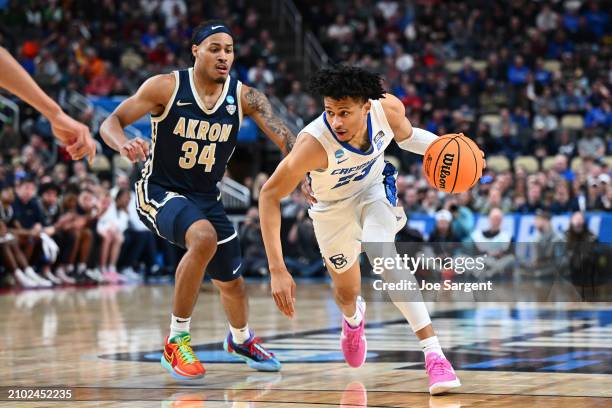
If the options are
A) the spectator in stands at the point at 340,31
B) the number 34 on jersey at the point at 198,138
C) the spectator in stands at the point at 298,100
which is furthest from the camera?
the spectator in stands at the point at 340,31

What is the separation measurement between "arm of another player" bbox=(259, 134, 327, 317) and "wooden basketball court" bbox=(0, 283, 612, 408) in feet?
1.76

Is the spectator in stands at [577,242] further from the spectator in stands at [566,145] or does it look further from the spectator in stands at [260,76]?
the spectator in stands at [260,76]

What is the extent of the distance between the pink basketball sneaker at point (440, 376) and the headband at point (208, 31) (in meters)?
2.36

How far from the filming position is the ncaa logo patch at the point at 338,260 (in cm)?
611

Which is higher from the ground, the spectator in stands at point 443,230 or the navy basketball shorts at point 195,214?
the spectator in stands at point 443,230

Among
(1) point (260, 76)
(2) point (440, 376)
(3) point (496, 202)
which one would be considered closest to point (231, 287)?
(2) point (440, 376)

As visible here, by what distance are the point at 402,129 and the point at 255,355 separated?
1.66 meters

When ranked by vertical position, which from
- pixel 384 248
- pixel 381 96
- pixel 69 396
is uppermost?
pixel 381 96

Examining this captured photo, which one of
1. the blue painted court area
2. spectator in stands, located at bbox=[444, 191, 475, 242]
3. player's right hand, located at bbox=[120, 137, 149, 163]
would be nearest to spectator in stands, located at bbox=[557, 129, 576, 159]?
spectator in stands, located at bbox=[444, 191, 475, 242]

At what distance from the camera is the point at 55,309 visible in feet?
36.4

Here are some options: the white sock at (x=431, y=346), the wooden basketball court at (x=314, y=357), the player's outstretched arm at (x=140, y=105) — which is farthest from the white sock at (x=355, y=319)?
the player's outstretched arm at (x=140, y=105)

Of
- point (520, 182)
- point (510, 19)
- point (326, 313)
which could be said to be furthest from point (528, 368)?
point (510, 19)

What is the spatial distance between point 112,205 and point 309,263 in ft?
10.2

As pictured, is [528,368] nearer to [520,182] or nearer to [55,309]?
[55,309]
